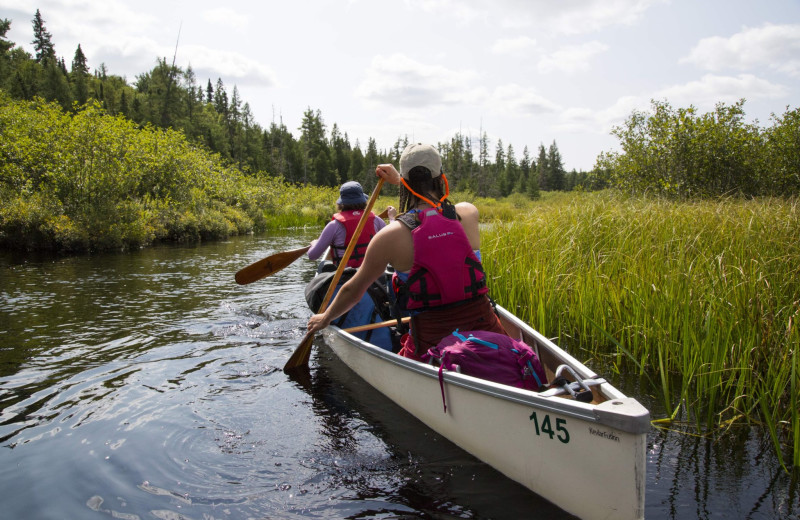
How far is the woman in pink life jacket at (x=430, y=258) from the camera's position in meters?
3.04

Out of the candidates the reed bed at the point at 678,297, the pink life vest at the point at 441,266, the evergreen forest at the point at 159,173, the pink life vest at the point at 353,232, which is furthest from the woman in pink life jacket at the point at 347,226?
the evergreen forest at the point at 159,173

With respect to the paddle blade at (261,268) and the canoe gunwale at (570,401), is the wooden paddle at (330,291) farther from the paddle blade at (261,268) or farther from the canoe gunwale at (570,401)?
the paddle blade at (261,268)

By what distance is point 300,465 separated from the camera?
3.35 meters

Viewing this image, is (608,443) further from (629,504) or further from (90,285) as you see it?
(90,285)

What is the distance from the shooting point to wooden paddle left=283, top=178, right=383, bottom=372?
4.64 m

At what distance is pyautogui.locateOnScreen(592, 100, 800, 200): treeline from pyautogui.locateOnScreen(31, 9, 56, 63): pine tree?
96340 mm

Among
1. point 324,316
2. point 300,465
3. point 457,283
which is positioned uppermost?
point 457,283

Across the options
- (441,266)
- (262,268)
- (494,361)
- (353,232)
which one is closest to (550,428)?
(494,361)

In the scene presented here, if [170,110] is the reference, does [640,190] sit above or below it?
below

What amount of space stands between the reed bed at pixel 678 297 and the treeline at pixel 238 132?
52353 millimetres

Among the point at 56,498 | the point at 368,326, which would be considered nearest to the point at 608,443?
the point at 368,326

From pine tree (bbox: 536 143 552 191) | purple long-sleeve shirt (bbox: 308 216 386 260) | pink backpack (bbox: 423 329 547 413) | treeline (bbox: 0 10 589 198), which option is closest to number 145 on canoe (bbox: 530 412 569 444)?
pink backpack (bbox: 423 329 547 413)

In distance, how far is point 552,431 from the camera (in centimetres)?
239

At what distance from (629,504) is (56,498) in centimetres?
320
